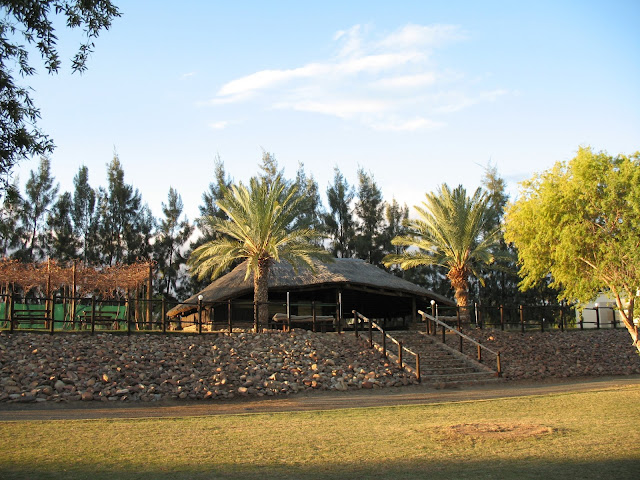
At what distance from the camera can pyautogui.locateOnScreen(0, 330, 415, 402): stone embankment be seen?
14.1 m

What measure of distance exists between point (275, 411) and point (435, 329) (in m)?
11.9

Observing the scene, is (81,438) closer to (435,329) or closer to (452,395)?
(452,395)

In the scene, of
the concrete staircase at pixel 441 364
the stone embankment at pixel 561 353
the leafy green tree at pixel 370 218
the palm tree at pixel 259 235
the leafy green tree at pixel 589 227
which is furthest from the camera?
the leafy green tree at pixel 370 218

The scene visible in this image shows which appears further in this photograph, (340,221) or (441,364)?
(340,221)

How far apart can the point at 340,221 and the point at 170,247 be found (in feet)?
45.6

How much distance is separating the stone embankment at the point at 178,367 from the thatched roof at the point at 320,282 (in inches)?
268

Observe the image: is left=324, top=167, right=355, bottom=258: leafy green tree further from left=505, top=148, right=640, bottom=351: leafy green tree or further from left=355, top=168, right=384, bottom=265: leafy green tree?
left=505, top=148, right=640, bottom=351: leafy green tree

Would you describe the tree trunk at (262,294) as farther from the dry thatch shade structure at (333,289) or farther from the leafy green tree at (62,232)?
the leafy green tree at (62,232)

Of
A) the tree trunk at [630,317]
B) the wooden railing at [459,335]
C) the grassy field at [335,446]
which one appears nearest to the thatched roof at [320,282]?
the wooden railing at [459,335]

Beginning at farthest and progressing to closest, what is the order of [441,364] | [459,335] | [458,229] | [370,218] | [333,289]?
[370,218], [333,289], [458,229], [459,335], [441,364]

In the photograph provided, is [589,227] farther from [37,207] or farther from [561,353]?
[37,207]

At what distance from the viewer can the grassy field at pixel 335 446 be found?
682cm

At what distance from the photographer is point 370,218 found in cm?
4741

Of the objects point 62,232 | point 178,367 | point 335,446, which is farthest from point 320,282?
point 62,232
